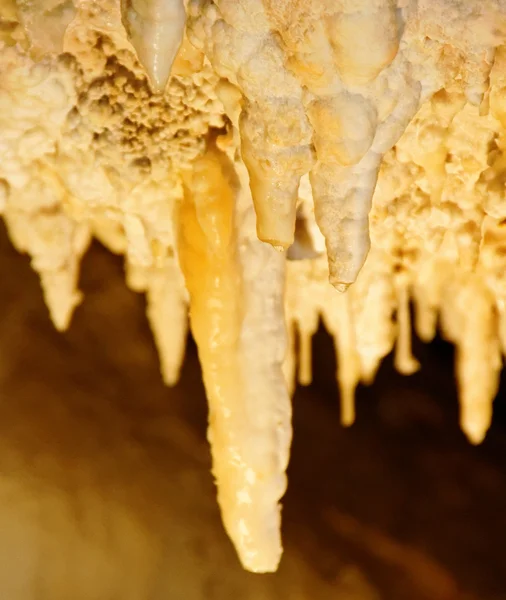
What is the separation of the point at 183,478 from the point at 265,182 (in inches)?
39.8

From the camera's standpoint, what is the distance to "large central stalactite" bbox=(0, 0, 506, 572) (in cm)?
109

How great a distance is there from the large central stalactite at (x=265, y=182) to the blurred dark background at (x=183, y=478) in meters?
0.06

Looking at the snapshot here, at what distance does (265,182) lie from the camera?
1206 mm

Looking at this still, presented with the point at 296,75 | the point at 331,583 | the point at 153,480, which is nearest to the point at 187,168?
the point at 296,75

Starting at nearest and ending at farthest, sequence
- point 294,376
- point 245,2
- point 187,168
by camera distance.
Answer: point 245,2
point 187,168
point 294,376

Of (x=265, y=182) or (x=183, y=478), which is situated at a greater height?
(x=265, y=182)

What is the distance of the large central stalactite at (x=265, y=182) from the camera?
109cm

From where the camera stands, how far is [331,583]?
1879 mm

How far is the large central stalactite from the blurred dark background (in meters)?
0.06

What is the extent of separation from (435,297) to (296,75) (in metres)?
0.95

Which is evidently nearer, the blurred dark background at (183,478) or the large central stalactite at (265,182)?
the large central stalactite at (265,182)

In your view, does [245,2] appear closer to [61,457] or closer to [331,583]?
[61,457]

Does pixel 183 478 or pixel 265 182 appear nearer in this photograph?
pixel 265 182

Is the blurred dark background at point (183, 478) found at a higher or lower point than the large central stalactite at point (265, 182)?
lower
